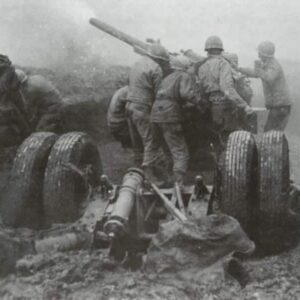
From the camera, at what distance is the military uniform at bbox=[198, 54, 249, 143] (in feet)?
26.4

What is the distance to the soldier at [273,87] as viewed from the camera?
989 cm

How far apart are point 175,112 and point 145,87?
23.4 inches

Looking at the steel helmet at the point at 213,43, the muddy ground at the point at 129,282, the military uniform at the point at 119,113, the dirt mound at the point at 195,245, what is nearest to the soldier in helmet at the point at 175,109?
the military uniform at the point at 119,113

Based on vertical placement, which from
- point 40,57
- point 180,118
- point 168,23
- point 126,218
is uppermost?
point 168,23

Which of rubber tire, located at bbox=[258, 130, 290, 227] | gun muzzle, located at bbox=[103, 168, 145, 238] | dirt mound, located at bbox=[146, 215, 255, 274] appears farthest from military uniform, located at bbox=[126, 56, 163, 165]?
dirt mound, located at bbox=[146, 215, 255, 274]

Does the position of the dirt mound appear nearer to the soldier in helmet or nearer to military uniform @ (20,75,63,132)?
the soldier in helmet

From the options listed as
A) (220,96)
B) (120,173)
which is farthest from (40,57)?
(220,96)

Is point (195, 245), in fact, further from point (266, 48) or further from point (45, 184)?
point (266, 48)

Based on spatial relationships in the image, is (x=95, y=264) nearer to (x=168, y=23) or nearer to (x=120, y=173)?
(x=120, y=173)

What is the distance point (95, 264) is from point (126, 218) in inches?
18.8

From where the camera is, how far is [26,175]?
20.9 feet

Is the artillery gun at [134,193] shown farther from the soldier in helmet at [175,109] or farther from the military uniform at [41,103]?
the military uniform at [41,103]

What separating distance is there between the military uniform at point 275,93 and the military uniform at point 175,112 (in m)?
2.72

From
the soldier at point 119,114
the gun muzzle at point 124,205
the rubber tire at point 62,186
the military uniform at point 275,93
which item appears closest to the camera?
the gun muzzle at point 124,205
